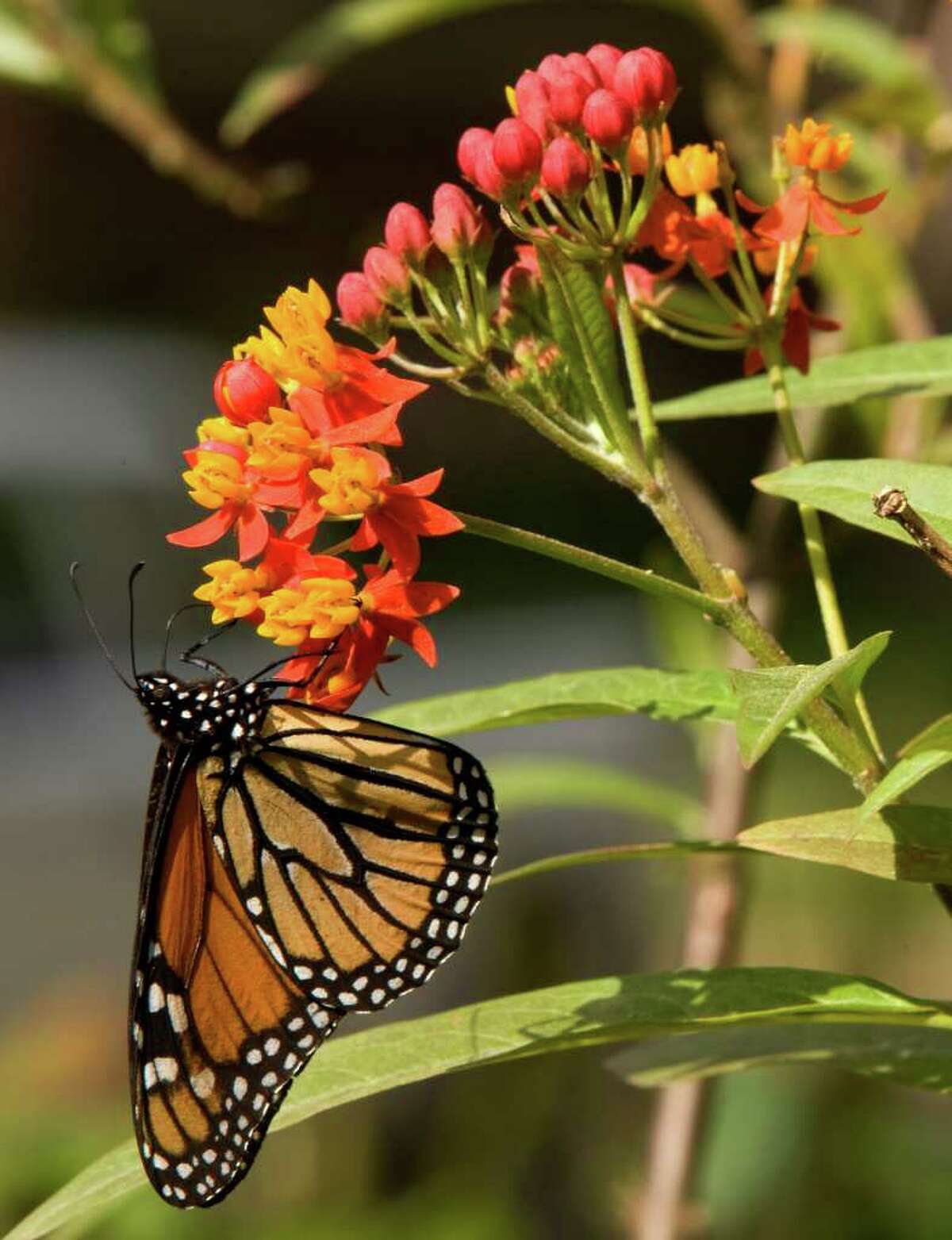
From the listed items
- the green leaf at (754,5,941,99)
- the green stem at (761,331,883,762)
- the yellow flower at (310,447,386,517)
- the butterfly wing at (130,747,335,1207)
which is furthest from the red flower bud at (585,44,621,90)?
the green leaf at (754,5,941,99)

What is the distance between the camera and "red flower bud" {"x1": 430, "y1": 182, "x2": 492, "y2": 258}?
112 centimetres

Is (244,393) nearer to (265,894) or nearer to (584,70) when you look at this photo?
(584,70)

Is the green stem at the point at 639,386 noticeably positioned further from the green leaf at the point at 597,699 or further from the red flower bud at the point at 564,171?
the green leaf at the point at 597,699

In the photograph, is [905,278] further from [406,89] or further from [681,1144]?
[406,89]

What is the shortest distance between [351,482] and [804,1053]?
63 cm

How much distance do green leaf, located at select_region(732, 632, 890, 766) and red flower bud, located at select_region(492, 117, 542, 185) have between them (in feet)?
1.26

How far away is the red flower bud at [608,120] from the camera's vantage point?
1.10 m

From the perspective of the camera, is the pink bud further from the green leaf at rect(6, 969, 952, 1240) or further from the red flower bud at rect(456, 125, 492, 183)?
the green leaf at rect(6, 969, 952, 1240)

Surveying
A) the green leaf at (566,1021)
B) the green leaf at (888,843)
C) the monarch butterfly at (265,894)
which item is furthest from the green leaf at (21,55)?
the green leaf at (888,843)

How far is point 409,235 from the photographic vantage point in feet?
3.70

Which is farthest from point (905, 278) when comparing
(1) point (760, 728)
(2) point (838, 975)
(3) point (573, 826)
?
(3) point (573, 826)

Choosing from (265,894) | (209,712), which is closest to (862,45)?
(209,712)

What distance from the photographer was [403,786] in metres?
1.55

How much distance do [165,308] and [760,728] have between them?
42.1ft
